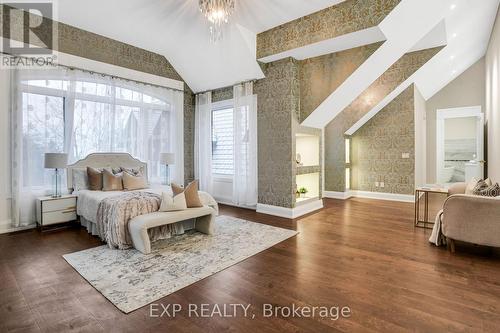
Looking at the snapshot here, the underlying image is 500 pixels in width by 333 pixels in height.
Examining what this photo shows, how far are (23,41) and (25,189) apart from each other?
2408 mm

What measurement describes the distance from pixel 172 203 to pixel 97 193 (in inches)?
61.0

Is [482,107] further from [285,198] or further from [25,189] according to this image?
→ [25,189]

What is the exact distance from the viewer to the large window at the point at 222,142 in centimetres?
630

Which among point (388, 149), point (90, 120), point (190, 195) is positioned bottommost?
point (190, 195)

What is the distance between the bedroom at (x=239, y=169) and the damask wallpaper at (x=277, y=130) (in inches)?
1.4

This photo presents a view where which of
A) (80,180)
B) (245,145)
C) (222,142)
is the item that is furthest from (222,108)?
(80,180)

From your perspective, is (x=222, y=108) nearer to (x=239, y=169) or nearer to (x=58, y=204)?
(x=239, y=169)

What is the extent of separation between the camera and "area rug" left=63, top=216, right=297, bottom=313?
232cm

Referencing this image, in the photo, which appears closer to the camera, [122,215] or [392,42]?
[122,215]

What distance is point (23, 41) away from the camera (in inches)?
161

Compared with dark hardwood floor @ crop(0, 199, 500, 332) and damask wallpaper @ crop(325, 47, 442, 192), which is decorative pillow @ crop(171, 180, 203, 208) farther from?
damask wallpaper @ crop(325, 47, 442, 192)

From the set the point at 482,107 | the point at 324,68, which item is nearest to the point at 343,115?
the point at 324,68

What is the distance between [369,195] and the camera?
7.28m

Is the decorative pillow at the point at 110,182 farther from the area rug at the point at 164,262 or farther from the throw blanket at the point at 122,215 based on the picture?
the area rug at the point at 164,262
